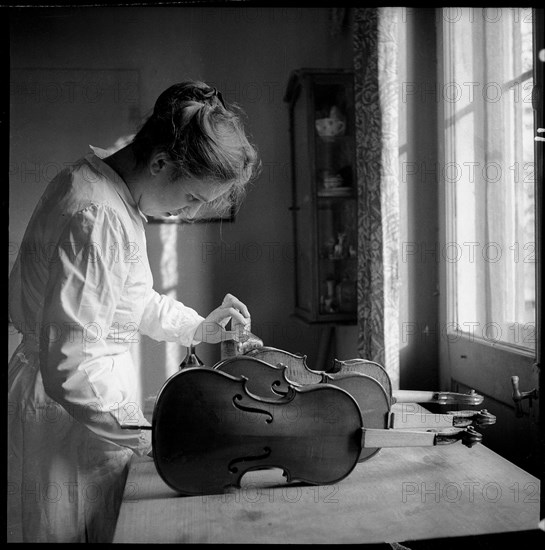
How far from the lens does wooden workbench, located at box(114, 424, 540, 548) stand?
0.81m

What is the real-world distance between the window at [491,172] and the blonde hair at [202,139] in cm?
38

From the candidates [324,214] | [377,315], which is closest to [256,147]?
[324,214]

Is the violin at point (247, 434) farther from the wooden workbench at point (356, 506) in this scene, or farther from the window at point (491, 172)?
the window at point (491, 172)

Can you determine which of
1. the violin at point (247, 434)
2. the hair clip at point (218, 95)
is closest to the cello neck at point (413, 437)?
the violin at point (247, 434)

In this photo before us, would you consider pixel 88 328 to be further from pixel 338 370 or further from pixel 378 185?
pixel 378 185

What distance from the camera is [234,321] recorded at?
96cm

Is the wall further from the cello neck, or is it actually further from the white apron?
the cello neck

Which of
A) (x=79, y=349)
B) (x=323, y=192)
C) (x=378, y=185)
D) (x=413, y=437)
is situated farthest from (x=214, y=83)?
(x=413, y=437)

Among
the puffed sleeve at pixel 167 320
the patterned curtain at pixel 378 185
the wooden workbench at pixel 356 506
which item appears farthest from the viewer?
the patterned curtain at pixel 378 185

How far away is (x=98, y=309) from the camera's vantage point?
0.87 m

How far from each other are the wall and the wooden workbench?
0.22 metres

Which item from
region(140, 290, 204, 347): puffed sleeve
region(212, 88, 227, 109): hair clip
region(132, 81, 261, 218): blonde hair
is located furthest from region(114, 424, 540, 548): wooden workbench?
region(212, 88, 227, 109): hair clip

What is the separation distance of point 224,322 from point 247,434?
0.68 feet

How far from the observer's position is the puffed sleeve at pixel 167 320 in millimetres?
936
